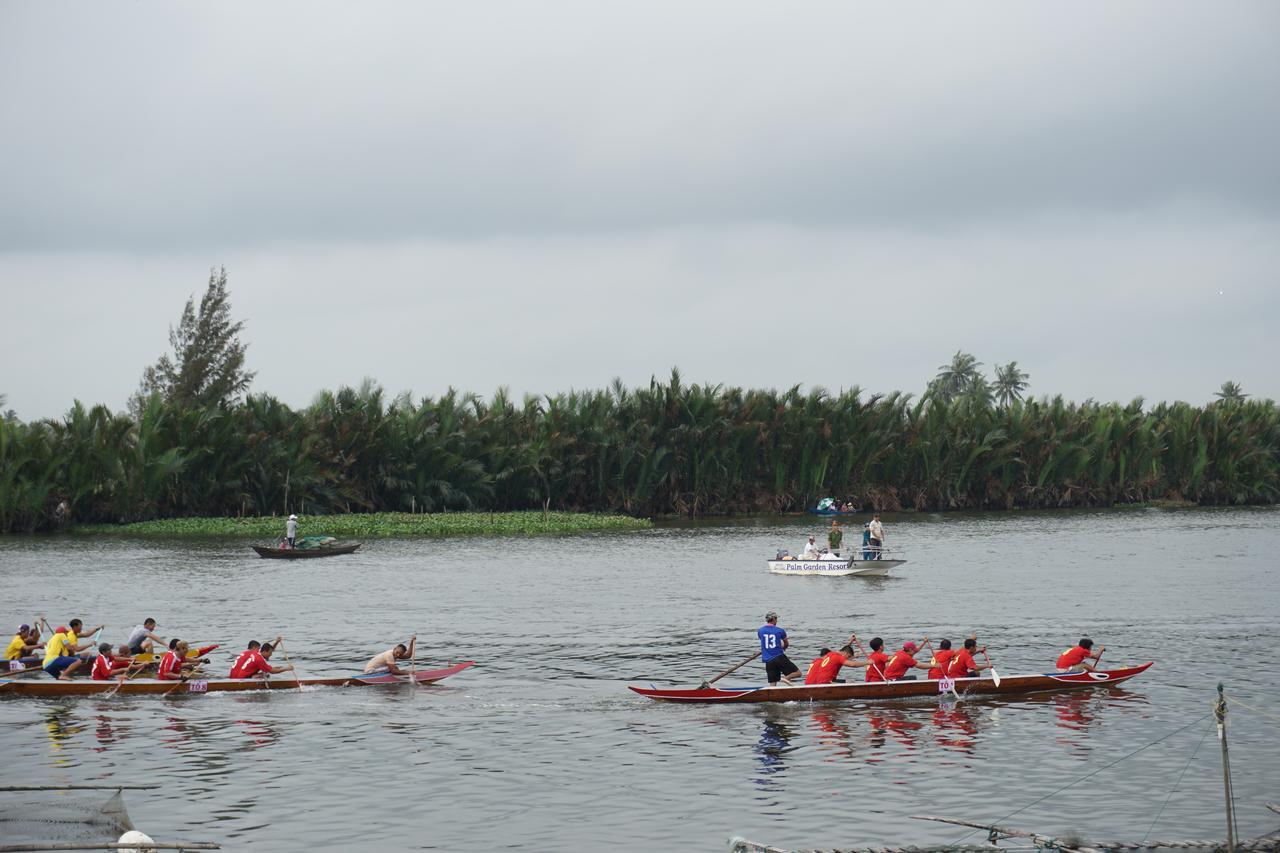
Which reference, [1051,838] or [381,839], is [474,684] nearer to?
[381,839]

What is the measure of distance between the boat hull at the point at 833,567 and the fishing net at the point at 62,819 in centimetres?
4123

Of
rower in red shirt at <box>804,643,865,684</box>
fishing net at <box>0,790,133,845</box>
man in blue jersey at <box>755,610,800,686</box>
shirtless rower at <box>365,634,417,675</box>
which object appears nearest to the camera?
fishing net at <box>0,790,133,845</box>

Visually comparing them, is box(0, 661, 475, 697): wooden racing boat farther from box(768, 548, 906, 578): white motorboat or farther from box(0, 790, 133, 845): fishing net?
box(768, 548, 906, 578): white motorboat

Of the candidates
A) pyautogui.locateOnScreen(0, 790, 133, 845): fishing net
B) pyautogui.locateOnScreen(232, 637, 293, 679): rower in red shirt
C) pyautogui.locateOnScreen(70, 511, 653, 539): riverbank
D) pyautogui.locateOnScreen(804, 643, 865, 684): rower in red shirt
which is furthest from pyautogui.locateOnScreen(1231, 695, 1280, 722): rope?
pyautogui.locateOnScreen(70, 511, 653, 539): riverbank

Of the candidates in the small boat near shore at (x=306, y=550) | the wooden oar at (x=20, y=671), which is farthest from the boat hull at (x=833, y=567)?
the wooden oar at (x=20, y=671)

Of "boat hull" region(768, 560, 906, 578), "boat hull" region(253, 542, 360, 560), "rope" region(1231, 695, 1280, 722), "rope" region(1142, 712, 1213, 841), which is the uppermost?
"boat hull" region(253, 542, 360, 560)

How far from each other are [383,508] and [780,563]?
39.0 meters

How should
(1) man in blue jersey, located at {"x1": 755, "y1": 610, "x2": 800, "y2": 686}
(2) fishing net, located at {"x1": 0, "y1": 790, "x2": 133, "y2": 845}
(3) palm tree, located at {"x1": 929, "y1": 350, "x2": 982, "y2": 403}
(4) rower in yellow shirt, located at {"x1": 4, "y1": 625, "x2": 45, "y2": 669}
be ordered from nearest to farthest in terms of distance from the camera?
1. (2) fishing net, located at {"x1": 0, "y1": 790, "x2": 133, "y2": 845}
2. (1) man in blue jersey, located at {"x1": 755, "y1": 610, "x2": 800, "y2": 686}
3. (4) rower in yellow shirt, located at {"x1": 4, "y1": 625, "x2": 45, "y2": 669}
4. (3) palm tree, located at {"x1": 929, "y1": 350, "x2": 982, "y2": 403}

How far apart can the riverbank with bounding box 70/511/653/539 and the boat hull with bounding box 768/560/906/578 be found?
2656cm

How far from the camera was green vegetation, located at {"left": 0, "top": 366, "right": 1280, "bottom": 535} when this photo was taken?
83.5 meters

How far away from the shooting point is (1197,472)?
349ft

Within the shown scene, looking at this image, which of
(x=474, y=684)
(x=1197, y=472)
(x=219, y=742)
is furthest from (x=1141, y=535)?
(x=219, y=742)

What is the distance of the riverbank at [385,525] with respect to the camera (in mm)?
80812

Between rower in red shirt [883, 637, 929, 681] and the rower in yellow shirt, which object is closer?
rower in red shirt [883, 637, 929, 681]
